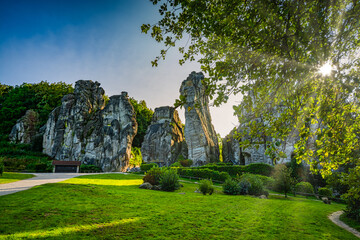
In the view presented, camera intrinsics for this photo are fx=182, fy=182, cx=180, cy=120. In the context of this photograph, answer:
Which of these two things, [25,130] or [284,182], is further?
[25,130]

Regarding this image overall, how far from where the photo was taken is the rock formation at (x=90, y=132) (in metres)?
47.3

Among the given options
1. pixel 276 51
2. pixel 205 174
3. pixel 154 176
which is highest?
pixel 276 51

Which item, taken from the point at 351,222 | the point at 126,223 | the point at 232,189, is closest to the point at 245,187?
the point at 232,189

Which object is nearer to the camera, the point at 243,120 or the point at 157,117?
the point at 243,120

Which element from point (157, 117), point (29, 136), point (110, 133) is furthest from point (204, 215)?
point (29, 136)

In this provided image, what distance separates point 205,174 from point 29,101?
68.7m

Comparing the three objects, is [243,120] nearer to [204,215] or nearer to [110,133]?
[204,215]

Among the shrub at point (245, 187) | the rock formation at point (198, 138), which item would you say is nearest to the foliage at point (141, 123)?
the rock formation at point (198, 138)

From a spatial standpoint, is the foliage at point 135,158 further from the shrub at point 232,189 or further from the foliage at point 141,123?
the shrub at point 232,189

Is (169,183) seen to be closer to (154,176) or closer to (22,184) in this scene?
(154,176)

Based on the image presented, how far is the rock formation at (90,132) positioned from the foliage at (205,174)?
→ 22.8 m

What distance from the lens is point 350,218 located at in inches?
406

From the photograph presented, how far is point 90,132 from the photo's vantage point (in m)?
50.4

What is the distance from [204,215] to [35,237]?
5.66 metres
